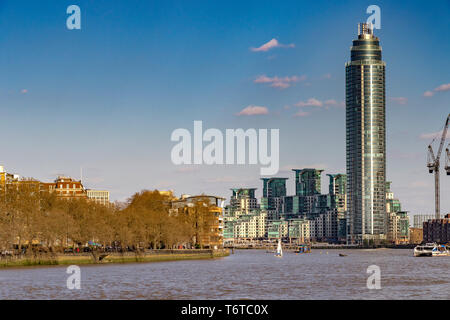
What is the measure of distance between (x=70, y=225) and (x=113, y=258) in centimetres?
1466

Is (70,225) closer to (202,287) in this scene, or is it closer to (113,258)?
(113,258)

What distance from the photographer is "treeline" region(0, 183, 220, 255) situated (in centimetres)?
10769

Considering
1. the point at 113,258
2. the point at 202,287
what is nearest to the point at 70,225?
the point at 113,258

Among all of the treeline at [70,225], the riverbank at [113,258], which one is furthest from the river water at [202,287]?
the treeline at [70,225]

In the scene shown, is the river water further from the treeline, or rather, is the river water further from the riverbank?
the treeline

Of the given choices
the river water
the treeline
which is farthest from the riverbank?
the river water

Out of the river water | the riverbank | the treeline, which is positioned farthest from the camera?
the treeline

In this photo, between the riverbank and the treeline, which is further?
the treeline

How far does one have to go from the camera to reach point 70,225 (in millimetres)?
113062

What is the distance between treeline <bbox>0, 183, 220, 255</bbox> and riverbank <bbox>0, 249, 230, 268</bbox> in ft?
5.82

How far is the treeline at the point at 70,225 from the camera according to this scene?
10769 centimetres
